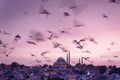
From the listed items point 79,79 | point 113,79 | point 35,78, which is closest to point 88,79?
point 79,79

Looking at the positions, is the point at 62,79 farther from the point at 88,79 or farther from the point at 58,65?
the point at 58,65

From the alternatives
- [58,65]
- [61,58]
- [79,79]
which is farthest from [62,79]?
[61,58]

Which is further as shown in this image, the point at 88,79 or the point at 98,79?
the point at 88,79

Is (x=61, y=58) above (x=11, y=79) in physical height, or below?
above

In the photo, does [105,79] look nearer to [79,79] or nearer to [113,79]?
[113,79]

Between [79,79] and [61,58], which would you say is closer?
[79,79]

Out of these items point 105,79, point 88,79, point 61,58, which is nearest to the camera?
point 105,79

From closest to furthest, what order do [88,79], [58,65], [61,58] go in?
[88,79], [58,65], [61,58]

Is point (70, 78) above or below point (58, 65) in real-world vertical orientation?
below

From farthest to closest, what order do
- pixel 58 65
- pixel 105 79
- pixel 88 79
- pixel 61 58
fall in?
pixel 61 58
pixel 58 65
pixel 88 79
pixel 105 79
